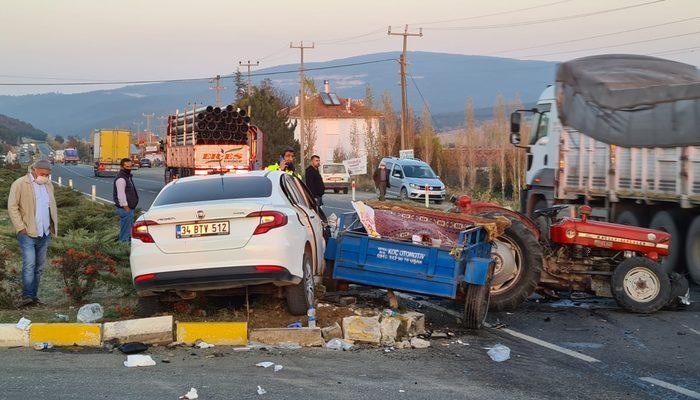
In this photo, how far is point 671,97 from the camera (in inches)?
618

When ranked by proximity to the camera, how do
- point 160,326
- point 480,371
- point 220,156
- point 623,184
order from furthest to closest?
point 220,156, point 623,184, point 160,326, point 480,371

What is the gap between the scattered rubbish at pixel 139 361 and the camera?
8.02 m

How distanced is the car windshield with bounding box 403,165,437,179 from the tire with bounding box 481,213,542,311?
31626 millimetres

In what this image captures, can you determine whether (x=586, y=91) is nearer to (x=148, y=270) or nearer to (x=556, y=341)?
(x=556, y=341)

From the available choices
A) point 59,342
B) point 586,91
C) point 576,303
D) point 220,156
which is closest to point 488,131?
point 220,156

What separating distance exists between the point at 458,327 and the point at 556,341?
3.59 ft

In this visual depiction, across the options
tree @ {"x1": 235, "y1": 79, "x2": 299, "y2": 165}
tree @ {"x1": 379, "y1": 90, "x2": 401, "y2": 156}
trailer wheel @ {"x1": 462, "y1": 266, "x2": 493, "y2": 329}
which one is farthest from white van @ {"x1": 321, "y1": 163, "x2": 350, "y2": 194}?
trailer wheel @ {"x1": 462, "y1": 266, "x2": 493, "y2": 329}

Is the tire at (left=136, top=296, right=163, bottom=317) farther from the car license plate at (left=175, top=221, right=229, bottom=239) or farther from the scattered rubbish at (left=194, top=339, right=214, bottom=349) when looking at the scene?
the scattered rubbish at (left=194, top=339, right=214, bottom=349)

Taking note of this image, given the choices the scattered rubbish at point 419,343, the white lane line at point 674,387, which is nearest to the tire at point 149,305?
the scattered rubbish at point 419,343

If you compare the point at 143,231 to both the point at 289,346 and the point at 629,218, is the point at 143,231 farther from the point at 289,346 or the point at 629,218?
the point at 629,218

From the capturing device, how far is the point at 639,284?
1177 centimetres

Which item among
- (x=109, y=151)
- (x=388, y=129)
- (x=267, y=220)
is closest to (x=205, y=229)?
(x=267, y=220)

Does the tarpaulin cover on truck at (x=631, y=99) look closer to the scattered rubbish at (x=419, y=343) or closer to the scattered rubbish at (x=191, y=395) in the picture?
the scattered rubbish at (x=419, y=343)

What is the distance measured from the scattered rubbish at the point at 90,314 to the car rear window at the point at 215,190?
4.14 ft
